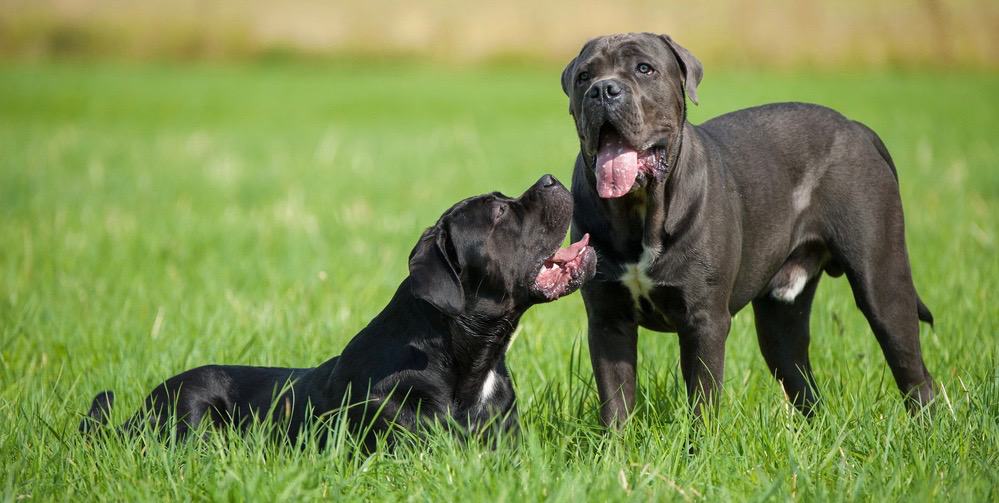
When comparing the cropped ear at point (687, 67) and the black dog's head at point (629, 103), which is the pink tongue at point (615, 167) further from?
the cropped ear at point (687, 67)

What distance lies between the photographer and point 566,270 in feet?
14.4

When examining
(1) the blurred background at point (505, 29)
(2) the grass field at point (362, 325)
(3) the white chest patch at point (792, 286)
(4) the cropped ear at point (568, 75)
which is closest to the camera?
(2) the grass field at point (362, 325)

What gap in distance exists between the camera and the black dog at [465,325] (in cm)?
441

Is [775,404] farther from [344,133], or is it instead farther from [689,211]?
[344,133]

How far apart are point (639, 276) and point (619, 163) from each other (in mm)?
492

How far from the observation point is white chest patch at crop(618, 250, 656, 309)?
4.58 metres

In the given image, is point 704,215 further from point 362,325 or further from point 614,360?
point 362,325

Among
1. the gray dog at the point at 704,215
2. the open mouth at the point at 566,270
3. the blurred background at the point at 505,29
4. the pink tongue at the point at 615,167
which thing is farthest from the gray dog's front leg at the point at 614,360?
the blurred background at the point at 505,29

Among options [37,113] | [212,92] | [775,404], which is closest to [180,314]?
[775,404]

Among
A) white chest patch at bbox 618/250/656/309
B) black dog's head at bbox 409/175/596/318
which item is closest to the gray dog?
white chest patch at bbox 618/250/656/309

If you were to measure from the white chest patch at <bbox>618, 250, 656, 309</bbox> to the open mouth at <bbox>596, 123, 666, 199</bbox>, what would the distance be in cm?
31

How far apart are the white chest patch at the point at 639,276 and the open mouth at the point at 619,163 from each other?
31 centimetres

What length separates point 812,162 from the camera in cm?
531

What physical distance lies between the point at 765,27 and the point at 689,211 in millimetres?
35931
